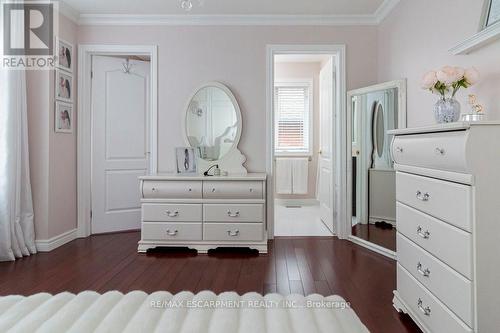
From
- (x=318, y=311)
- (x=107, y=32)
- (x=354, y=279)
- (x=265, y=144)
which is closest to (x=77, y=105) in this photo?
(x=107, y=32)

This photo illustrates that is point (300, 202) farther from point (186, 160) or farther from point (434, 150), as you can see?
point (434, 150)

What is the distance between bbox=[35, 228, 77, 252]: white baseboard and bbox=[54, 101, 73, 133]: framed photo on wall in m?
1.15

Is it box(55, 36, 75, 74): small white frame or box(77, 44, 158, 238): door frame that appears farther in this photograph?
box(77, 44, 158, 238): door frame

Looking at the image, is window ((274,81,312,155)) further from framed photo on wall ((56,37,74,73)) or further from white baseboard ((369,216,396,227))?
framed photo on wall ((56,37,74,73))

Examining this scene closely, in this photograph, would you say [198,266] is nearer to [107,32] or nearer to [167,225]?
[167,225]

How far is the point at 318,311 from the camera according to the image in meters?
1.05

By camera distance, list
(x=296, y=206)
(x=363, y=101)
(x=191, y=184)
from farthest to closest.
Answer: (x=296, y=206), (x=363, y=101), (x=191, y=184)

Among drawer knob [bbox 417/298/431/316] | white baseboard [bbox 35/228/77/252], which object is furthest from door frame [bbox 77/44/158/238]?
drawer knob [bbox 417/298/431/316]

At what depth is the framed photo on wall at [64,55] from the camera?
11.9 ft

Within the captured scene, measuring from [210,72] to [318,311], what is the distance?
3.38 meters

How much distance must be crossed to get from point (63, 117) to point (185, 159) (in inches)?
55.6

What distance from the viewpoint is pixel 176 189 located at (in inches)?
136

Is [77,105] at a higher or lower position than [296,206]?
higher

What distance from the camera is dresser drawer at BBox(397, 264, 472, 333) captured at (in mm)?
1500
